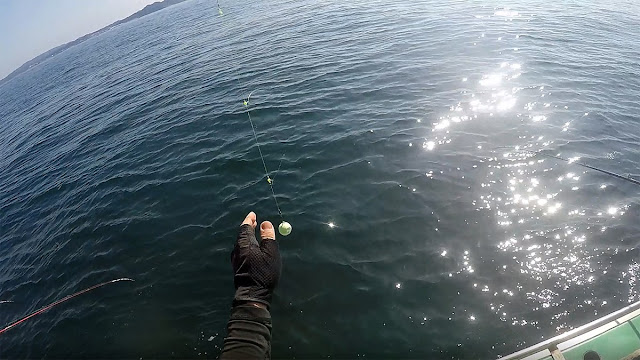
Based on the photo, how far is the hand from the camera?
13.3 ft

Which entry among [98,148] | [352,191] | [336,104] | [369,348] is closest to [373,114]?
[336,104]

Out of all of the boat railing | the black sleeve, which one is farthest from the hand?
the boat railing

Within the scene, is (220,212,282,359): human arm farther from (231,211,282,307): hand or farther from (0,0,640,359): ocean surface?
(0,0,640,359): ocean surface

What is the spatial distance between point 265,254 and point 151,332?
15.1 ft

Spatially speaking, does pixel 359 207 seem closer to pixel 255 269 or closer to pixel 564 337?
pixel 564 337

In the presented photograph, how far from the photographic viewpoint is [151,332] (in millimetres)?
7172

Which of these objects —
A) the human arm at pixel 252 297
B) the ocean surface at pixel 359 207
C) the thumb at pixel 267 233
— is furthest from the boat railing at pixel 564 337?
the thumb at pixel 267 233

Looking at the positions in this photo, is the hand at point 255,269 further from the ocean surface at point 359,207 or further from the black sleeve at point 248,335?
the ocean surface at point 359,207

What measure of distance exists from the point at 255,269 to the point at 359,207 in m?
5.37

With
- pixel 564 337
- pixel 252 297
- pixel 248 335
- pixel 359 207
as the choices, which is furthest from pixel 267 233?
pixel 564 337

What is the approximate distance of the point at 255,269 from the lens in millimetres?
4309

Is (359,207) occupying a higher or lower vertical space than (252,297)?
lower

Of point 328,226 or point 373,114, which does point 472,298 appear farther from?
point 373,114

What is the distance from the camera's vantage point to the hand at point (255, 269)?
4.05 metres
